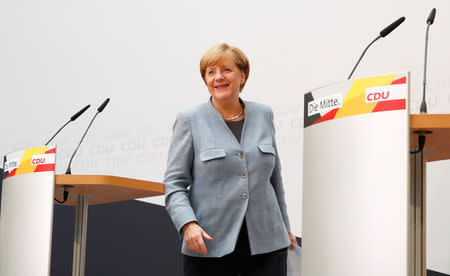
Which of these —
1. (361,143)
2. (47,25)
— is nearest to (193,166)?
(361,143)

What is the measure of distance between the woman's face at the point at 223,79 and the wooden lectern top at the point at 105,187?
901mm

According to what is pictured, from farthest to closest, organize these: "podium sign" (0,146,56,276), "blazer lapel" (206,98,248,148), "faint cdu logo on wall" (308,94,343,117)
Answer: "podium sign" (0,146,56,276), "blazer lapel" (206,98,248,148), "faint cdu logo on wall" (308,94,343,117)

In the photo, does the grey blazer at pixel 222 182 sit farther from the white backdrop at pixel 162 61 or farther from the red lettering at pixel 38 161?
the white backdrop at pixel 162 61

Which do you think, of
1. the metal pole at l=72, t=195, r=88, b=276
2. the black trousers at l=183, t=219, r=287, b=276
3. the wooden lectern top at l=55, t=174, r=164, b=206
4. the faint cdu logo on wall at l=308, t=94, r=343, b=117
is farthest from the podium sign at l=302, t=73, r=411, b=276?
the metal pole at l=72, t=195, r=88, b=276

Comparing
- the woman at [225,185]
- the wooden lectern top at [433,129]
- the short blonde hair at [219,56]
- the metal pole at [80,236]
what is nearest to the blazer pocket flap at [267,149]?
the woman at [225,185]

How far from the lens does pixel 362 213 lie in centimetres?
137

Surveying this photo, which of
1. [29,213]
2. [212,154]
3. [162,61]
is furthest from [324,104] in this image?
[162,61]

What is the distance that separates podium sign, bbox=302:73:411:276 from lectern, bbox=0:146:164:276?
1248mm

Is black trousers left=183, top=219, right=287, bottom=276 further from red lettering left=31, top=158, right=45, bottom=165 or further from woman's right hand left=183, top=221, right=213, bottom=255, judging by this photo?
red lettering left=31, top=158, right=45, bottom=165

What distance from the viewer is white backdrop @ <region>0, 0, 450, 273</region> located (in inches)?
121

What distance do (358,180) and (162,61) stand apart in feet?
9.44

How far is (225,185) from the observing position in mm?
1722

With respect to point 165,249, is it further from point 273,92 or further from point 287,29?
point 287,29

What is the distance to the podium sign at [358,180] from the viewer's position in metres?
1.32
